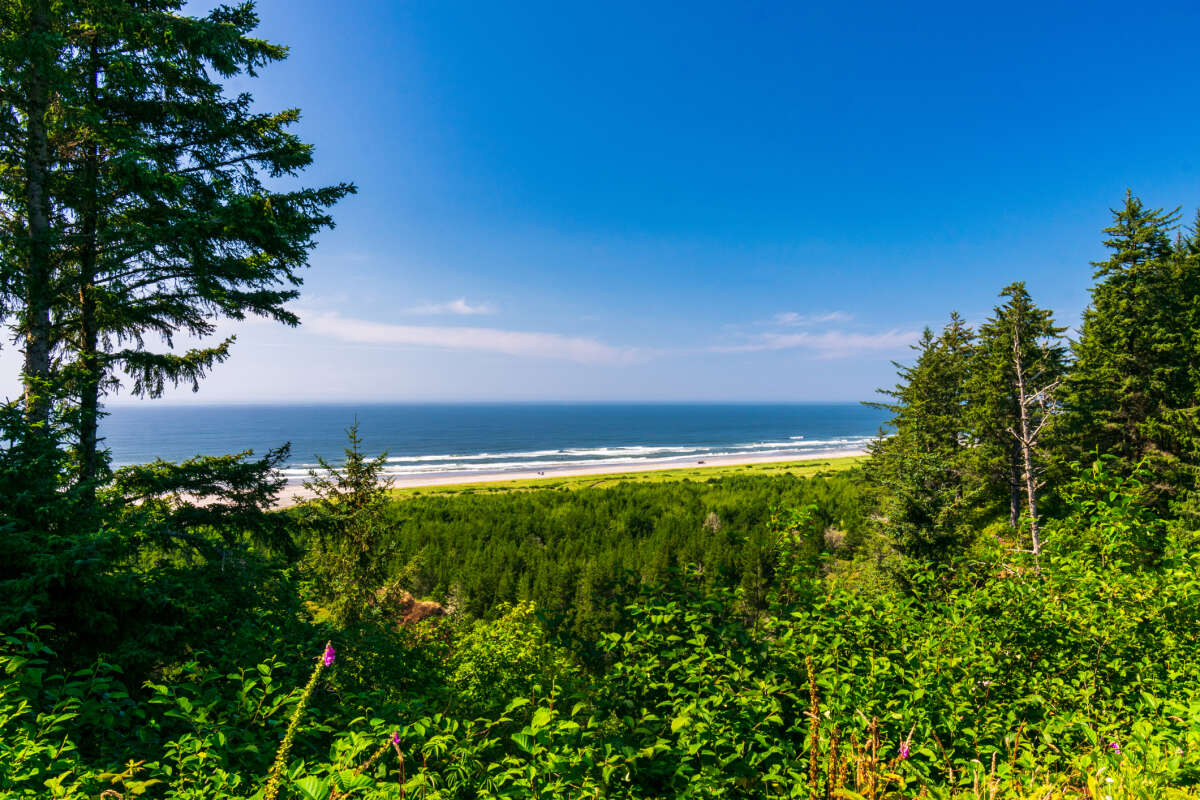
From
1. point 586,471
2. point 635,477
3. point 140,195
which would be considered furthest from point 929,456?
point 586,471

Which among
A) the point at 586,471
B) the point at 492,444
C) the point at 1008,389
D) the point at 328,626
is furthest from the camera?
the point at 492,444

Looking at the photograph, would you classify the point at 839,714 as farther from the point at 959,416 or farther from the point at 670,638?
the point at 959,416

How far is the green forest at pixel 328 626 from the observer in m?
2.32

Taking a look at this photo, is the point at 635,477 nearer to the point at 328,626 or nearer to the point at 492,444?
the point at 492,444

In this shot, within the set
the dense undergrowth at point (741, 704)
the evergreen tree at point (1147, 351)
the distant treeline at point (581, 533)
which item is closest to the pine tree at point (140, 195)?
the dense undergrowth at point (741, 704)

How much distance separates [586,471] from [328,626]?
63873mm

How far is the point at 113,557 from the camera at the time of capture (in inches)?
161

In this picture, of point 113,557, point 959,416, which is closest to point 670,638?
point 113,557

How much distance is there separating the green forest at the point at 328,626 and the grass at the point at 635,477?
144ft

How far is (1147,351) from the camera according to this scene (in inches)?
648

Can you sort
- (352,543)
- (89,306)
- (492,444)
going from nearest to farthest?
(89,306) → (352,543) → (492,444)

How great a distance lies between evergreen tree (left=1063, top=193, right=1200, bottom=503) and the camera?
15.3 meters

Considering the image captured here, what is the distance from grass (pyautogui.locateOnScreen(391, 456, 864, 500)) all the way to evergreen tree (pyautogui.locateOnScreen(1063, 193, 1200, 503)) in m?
41.9

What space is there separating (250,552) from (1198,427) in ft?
83.8
